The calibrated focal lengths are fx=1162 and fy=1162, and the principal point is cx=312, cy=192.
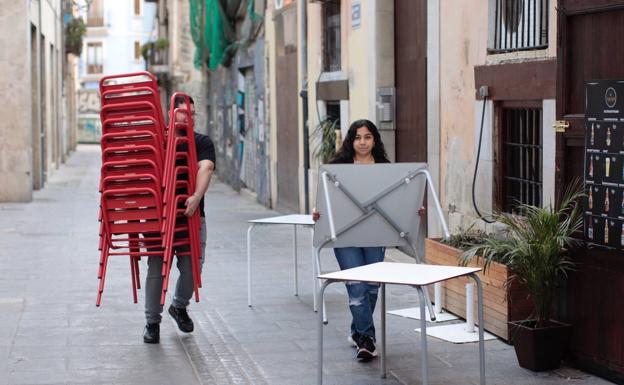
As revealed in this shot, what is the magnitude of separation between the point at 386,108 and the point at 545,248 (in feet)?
21.9

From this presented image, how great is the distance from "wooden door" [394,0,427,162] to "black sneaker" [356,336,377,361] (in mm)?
5199

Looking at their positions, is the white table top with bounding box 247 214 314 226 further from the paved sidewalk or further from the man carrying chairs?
the man carrying chairs

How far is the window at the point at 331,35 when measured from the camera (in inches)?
652

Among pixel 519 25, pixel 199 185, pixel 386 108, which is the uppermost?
pixel 519 25

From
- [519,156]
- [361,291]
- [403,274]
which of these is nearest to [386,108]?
[519,156]

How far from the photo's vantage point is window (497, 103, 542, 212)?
955cm

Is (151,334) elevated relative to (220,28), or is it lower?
lower

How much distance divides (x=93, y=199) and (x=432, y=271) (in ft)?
59.8

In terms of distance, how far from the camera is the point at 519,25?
384 inches

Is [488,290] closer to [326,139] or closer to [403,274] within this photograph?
[403,274]

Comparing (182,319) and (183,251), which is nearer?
(183,251)

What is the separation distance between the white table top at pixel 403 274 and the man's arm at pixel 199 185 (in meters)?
1.97

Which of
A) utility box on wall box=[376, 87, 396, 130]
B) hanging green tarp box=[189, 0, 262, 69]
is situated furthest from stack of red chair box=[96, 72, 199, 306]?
hanging green tarp box=[189, 0, 262, 69]

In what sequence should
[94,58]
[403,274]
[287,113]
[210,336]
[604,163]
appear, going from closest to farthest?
[403,274], [604,163], [210,336], [287,113], [94,58]
